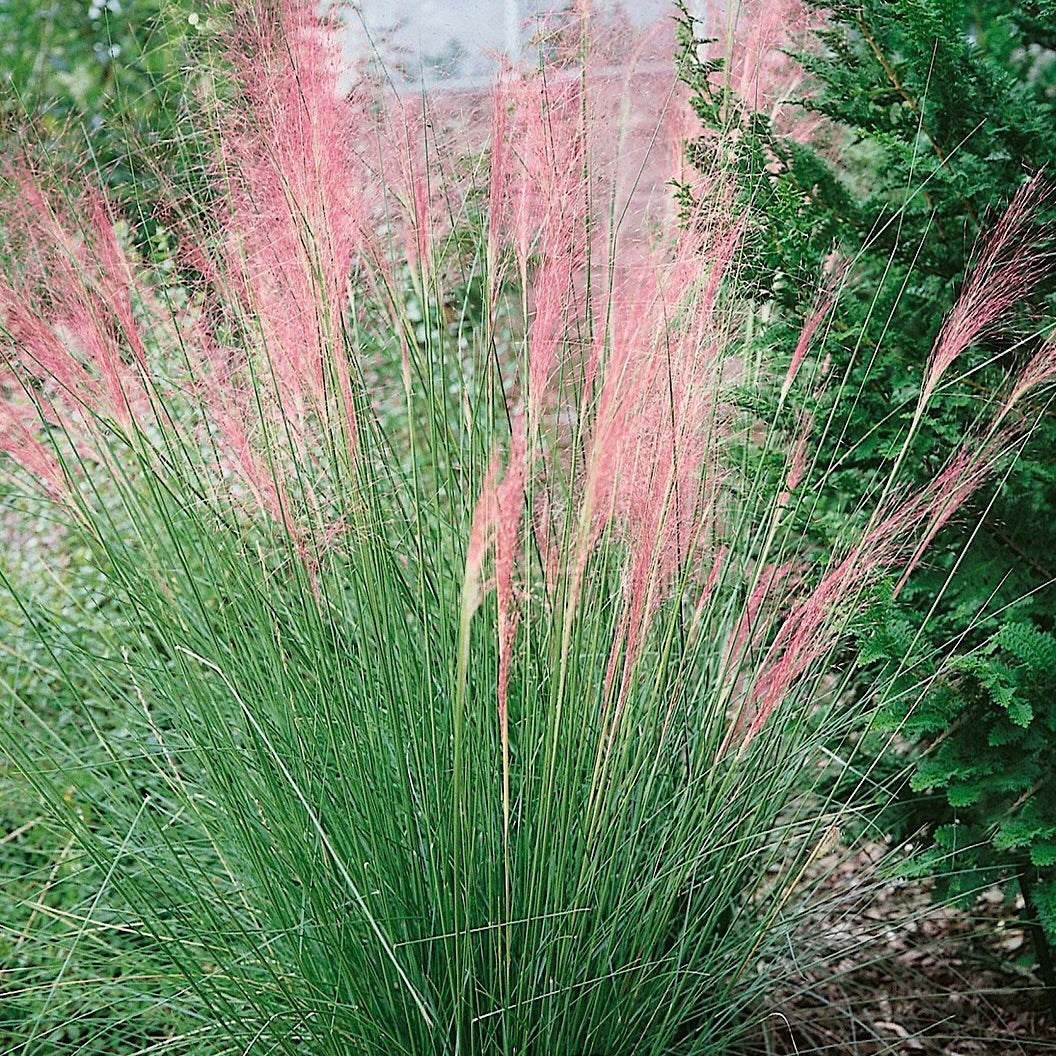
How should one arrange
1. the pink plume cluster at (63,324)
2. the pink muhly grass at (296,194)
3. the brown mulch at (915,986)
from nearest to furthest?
the pink muhly grass at (296,194), the pink plume cluster at (63,324), the brown mulch at (915,986)

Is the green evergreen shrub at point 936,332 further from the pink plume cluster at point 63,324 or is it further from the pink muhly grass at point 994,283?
the pink plume cluster at point 63,324

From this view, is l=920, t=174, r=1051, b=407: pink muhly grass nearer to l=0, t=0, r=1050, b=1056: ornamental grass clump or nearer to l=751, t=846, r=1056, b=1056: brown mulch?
l=0, t=0, r=1050, b=1056: ornamental grass clump

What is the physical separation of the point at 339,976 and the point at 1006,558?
1343 mm

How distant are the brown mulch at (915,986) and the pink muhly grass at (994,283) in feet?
3.07

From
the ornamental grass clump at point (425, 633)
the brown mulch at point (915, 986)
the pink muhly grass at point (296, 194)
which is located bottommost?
the brown mulch at point (915, 986)

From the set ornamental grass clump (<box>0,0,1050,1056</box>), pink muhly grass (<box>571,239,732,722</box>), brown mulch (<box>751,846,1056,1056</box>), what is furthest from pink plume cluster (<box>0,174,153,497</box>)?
brown mulch (<box>751,846,1056,1056</box>)

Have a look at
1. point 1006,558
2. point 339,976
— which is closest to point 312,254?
point 339,976

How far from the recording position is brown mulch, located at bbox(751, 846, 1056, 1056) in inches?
82.7

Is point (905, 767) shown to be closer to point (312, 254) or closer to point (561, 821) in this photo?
point (561, 821)

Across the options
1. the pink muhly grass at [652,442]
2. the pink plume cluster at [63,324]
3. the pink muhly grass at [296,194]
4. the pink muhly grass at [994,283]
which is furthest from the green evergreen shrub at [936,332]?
the pink plume cluster at [63,324]

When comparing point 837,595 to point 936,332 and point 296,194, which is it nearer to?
Result: point 936,332

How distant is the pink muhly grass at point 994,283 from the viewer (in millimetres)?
1598

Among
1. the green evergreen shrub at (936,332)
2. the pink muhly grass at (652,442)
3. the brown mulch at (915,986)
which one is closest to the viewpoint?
the pink muhly grass at (652,442)

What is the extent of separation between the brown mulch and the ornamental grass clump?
15 centimetres
